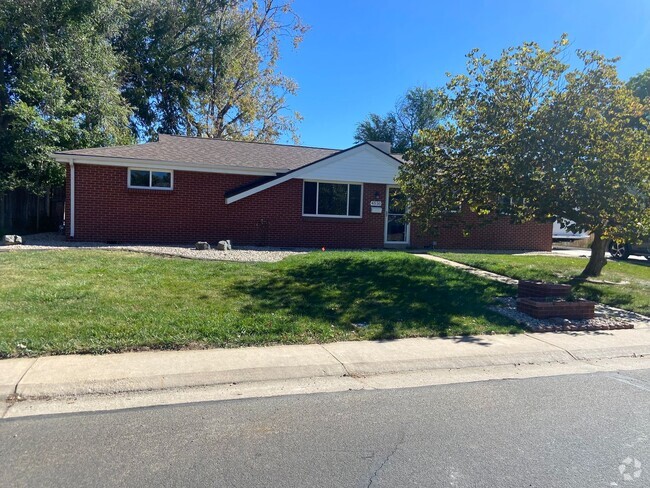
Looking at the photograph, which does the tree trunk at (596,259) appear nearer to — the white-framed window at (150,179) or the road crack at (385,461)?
the road crack at (385,461)

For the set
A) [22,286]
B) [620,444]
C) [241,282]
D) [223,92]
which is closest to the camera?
[620,444]

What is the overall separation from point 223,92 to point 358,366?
27689 millimetres

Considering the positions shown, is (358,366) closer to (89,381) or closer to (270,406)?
(270,406)

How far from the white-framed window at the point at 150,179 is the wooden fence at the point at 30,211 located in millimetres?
4993

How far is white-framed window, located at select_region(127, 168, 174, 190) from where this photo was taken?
49.2 ft

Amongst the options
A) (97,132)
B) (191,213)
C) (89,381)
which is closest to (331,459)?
(89,381)

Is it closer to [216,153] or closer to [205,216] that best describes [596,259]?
[205,216]

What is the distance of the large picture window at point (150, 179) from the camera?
15008 mm

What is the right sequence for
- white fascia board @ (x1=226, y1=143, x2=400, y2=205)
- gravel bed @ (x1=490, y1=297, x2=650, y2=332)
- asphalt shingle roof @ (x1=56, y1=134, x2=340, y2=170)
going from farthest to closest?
1. white fascia board @ (x1=226, y1=143, x2=400, y2=205)
2. asphalt shingle roof @ (x1=56, y1=134, x2=340, y2=170)
3. gravel bed @ (x1=490, y1=297, x2=650, y2=332)

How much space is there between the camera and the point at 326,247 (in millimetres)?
16609

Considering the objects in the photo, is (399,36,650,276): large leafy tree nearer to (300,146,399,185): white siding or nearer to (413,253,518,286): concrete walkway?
(413,253,518,286): concrete walkway

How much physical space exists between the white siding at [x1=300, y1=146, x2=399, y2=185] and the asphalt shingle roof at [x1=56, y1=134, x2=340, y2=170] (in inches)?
50.3

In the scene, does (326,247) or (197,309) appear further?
(326,247)

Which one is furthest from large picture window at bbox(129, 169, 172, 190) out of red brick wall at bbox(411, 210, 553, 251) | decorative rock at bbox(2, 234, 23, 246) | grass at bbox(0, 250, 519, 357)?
red brick wall at bbox(411, 210, 553, 251)
